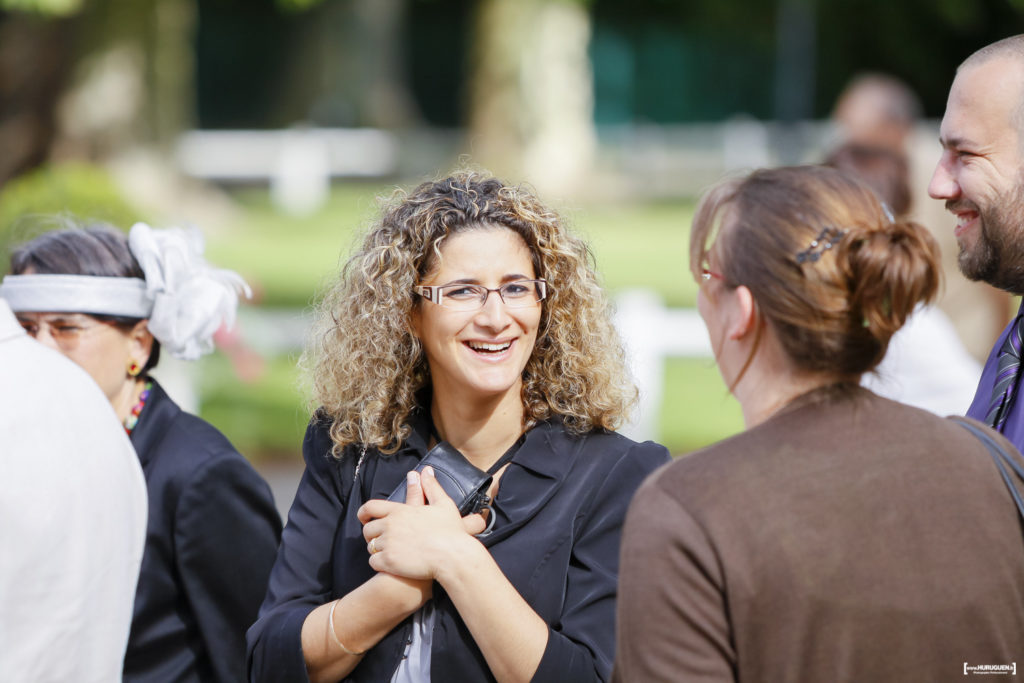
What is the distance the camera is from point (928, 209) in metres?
5.92

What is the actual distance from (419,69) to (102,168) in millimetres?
20917

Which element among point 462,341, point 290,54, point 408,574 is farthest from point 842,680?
point 290,54

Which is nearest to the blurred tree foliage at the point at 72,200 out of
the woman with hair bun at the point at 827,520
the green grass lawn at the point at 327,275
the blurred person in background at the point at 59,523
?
the green grass lawn at the point at 327,275

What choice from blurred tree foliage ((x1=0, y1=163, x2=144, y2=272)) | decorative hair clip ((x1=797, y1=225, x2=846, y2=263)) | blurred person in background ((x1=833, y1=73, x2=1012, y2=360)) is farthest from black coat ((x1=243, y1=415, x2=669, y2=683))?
blurred tree foliage ((x1=0, y1=163, x2=144, y2=272))

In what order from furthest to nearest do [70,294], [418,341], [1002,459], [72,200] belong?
[72,200], [70,294], [418,341], [1002,459]

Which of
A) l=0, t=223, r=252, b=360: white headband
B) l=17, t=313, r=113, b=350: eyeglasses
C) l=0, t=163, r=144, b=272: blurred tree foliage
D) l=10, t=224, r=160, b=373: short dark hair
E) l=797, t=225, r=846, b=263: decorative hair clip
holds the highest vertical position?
l=0, t=163, r=144, b=272: blurred tree foliage

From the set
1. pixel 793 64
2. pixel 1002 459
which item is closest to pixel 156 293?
pixel 1002 459

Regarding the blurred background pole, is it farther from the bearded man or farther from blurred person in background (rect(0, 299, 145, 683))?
blurred person in background (rect(0, 299, 145, 683))

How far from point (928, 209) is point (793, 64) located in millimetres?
22547

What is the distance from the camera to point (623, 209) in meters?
26.7

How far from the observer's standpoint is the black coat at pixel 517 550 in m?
2.70

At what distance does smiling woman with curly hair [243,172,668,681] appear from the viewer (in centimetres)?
265

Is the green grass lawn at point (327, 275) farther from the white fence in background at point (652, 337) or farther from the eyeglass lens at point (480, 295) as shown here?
the white fence in background at point (652, 337)

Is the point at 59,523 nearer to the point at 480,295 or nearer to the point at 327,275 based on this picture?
the point at 480,295
